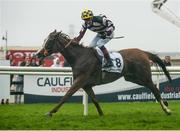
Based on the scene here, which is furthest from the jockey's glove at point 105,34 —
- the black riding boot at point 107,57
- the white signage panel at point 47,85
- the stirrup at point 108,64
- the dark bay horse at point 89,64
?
the white signage panel at point 47,85

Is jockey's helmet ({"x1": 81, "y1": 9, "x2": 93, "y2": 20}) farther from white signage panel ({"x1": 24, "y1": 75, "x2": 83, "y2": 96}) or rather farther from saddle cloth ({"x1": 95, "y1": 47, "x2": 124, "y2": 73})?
white signage panel ({"x1": 24, "y1": 75, "x2": 83, "y2": 96})

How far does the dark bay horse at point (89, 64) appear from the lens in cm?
1071

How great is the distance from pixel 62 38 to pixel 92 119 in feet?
6.53

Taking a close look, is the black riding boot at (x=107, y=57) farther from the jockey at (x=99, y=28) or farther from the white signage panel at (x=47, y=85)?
the white signage panel at (x=47, y=85)

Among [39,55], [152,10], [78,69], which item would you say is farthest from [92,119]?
[152,10]

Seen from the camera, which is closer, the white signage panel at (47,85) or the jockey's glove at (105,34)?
the jockey's glove at (105,34)

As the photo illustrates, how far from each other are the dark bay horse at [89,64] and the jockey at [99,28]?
0.62ft

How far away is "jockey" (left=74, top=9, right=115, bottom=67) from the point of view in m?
10.8

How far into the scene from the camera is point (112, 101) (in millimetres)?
16547

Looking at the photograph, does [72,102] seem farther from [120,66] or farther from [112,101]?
[120,66]

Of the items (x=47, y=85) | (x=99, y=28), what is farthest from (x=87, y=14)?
(x=47, y=85)

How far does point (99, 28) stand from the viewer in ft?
36.1

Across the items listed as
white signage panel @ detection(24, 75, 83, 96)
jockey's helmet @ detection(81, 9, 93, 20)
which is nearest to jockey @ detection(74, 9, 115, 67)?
jockey's helmet @ detection(81, 9, 93, 20)

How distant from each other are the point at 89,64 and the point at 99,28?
79 cm
